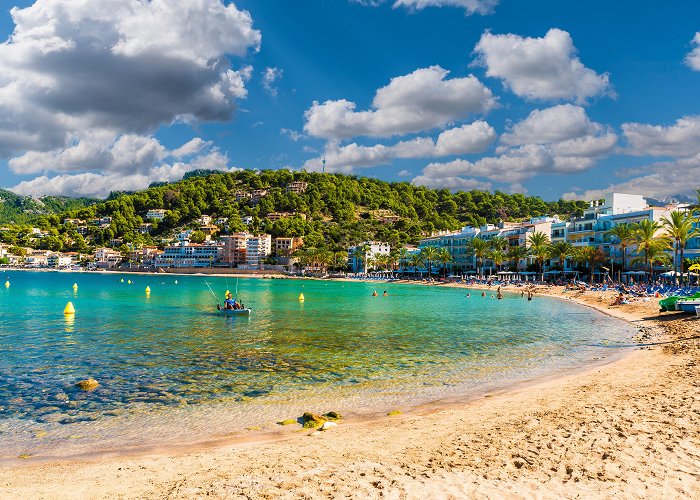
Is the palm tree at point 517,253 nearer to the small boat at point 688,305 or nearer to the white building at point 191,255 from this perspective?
the small boat at point 688,305

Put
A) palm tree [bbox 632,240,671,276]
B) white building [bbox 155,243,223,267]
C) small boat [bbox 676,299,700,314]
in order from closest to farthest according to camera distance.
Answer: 1. small boat [bbox 676,299,700,314]
2. palm tree [bbox 632,240,671,276]
3. white building [bbox 155,243,223,267]

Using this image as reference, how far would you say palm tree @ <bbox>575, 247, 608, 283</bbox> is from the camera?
270 ft

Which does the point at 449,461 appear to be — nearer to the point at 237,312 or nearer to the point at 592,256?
the point at 237,312

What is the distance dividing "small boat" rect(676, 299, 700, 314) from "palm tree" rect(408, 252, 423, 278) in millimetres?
103638

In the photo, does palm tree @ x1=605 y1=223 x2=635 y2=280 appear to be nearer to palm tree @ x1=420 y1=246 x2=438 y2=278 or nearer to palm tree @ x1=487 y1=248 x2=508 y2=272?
palm tree @ x1=487 y1=248 x2=508 y2=272

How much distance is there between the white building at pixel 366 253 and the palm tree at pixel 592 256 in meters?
87.2

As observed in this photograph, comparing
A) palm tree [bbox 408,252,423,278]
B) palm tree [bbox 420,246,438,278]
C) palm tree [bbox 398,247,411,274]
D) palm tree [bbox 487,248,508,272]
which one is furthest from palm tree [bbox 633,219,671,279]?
palm tree [bbox 398,247,411,274]

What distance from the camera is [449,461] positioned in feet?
27.1

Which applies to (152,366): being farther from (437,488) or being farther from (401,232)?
(401,232)

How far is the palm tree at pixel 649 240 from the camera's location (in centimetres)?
6656

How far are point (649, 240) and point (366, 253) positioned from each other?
10619 centimetres

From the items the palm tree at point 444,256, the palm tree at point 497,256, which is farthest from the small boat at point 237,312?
the palm tree at point 444,256

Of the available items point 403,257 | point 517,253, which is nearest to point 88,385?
point 517,253

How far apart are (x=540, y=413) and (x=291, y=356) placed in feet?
38.8
